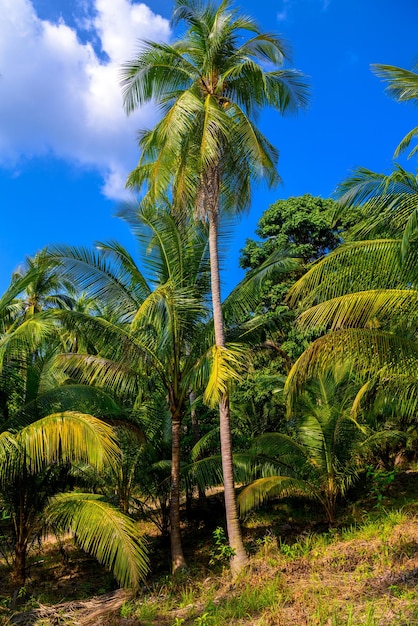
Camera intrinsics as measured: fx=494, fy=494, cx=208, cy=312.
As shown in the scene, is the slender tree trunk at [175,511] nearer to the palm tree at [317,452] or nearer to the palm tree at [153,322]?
the palm tree at [153,322]

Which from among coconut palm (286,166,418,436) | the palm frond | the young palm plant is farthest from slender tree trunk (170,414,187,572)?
coconut palm (286,166,418,436)

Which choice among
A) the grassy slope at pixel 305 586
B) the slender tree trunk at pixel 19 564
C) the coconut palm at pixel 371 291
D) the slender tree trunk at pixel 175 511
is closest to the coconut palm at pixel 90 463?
the grassy slope at pixel 305 586

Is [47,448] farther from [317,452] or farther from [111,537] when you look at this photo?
[317,452]

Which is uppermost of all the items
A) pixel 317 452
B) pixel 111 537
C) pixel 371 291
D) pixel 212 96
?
pixel 212 96

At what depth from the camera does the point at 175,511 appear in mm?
10023

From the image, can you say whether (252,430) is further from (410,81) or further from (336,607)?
(410,81)

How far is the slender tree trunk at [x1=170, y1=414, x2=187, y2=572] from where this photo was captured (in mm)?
9703

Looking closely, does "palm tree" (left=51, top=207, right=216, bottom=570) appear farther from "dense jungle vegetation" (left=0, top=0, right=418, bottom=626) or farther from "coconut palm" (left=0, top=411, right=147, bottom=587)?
"coconut palm" (left=0, top=411, right=147, bottom=587)

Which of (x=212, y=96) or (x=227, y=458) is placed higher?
(x=212, y=96)

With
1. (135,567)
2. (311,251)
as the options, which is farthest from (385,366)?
(311,251)

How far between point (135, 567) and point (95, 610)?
5.46 ft

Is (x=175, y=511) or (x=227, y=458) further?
(x=175, y=511)

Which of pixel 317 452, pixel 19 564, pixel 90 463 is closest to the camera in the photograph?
pixel 90 463

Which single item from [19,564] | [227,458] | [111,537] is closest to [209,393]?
[227,458]
